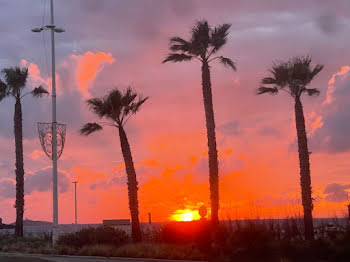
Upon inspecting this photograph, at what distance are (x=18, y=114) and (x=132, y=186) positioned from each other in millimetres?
17070

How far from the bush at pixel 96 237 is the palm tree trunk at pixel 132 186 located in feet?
2.40

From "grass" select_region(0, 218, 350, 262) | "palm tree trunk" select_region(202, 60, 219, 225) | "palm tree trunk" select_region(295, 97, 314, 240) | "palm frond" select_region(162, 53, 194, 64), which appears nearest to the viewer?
"grass" select_region(0, 218, 350, 262)

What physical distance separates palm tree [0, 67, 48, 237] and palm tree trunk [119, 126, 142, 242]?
14.5m

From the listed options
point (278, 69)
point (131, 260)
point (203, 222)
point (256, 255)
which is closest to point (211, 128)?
point (278, 69)

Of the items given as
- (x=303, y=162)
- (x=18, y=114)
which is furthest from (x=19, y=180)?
(x=303, y=162)

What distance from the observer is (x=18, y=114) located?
156 feet

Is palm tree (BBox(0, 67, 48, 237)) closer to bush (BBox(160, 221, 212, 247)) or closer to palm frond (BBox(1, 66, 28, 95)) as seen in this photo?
palm frond (BBox(1, 66, 28, 95))

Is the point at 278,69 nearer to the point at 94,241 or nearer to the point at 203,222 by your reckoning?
the point at 203,222

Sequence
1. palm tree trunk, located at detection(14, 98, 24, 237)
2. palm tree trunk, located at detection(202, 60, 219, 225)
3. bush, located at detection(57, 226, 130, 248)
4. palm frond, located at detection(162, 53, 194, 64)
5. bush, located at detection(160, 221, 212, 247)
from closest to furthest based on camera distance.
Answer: bush, located at detection(160, 221, 212, 247) < bush, located at detection(57, 226, 130, 248) < palm tree trunk, located at detection(202, 60, 219, 225) < palm frond, located at detection(162, 53, 194, 64) < palm tree trunk, located at detection(14, 98, 24, 237)

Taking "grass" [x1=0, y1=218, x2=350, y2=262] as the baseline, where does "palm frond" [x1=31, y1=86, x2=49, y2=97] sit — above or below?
above

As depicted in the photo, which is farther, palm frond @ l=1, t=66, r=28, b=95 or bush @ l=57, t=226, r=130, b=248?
palm frond @ l=1, t=66, r=28, b=95

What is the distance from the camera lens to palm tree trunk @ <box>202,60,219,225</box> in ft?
111

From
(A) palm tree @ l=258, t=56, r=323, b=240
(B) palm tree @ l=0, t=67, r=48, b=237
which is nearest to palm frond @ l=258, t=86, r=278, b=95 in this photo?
(A) palm tree @ l=258, t=56, r=323, b=240

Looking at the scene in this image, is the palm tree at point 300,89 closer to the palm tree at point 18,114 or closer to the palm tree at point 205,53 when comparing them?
the palm tree at point 205,53
